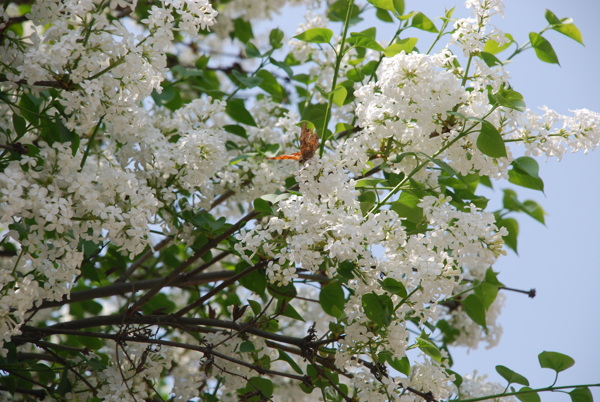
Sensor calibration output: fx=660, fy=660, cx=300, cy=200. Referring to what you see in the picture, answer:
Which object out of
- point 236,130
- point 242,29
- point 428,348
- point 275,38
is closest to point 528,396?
point 428,348

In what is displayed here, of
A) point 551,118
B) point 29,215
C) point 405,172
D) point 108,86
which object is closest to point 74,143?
point 108,86

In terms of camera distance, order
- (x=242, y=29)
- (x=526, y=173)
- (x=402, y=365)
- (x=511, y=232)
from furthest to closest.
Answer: (x=242, y=29), (x=511, y=232), (x=402, y=365), (x=526, y=173)

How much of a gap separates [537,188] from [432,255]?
0.52m

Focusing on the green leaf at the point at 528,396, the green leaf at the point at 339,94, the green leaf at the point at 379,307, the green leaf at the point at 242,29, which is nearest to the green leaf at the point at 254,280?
the green leaf at the point at 379,307

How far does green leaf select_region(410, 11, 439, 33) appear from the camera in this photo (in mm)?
2023

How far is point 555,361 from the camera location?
1814mm

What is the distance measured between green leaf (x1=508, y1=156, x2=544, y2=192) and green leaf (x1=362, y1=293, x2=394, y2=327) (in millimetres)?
545

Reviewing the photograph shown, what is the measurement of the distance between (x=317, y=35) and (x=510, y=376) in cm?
114

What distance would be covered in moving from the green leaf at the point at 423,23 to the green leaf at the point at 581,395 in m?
1.11

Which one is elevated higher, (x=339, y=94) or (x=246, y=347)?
(x=339, y=94)

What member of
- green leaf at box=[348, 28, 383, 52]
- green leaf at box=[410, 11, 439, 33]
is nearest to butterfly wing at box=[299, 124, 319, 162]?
green leaf at box=[348, 28, 383, 52]

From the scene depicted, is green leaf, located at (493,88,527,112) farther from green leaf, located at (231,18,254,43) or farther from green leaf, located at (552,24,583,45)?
green leaf, located at (231,18,254,43)

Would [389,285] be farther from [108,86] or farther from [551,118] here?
[108,86]

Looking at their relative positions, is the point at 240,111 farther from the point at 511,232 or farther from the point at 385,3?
the point at 511,232
